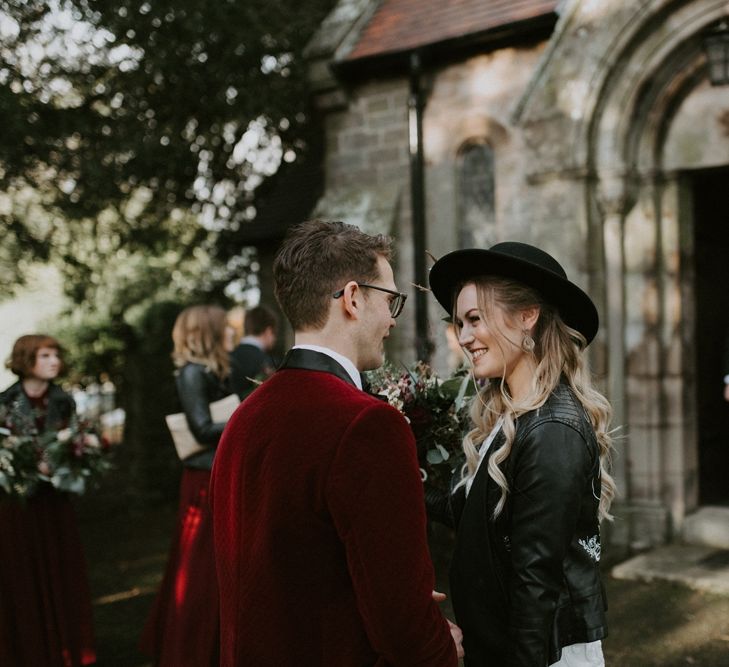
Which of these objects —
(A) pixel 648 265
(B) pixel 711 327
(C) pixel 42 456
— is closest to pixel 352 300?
(C) pixel 42 456

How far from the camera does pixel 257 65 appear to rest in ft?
35.1

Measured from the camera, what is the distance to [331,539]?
195 cm

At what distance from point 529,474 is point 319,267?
817mm

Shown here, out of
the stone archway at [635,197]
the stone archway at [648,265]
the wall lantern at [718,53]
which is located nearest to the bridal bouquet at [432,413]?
the stone archway at [635,197]

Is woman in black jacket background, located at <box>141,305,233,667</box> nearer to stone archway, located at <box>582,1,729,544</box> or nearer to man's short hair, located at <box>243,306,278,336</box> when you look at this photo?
man's short hair, located at <box>243,306,278,336</box>

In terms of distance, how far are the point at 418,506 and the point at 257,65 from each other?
966 centimetres

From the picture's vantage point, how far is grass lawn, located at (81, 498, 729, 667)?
5.12m

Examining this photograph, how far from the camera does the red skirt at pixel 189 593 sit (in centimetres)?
472

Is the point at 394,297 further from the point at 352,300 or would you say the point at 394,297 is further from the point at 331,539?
the point at 331,539

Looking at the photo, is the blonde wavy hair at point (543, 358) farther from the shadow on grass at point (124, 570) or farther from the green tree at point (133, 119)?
the green tree at point (133, 119)

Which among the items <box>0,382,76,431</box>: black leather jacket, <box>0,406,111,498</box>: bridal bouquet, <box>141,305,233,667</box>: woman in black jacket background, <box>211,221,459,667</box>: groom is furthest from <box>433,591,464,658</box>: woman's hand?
<box>0,382,76,431</box>: black leather jacket

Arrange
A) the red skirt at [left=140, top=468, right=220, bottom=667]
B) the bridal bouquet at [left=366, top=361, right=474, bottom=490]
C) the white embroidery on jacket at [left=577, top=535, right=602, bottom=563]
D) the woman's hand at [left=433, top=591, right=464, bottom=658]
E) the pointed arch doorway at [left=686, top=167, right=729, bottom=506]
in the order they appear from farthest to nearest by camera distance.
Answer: the pointed arch doorway at [left=686, top=167, right=729, bottom=506], the red skirt at [left=140, top=468, right=220, bottom=667], the bridal bouquet at [left=366, top=361, right=474, bottom=490], the white embroidery on jacket at [left=577, top=535, right=602, bottom=563], the woman's hand at [left=433, top=591, right=464, bottom=658]

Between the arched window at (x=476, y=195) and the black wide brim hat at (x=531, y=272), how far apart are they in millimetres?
6757

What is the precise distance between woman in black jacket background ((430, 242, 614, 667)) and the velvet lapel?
61 cm
